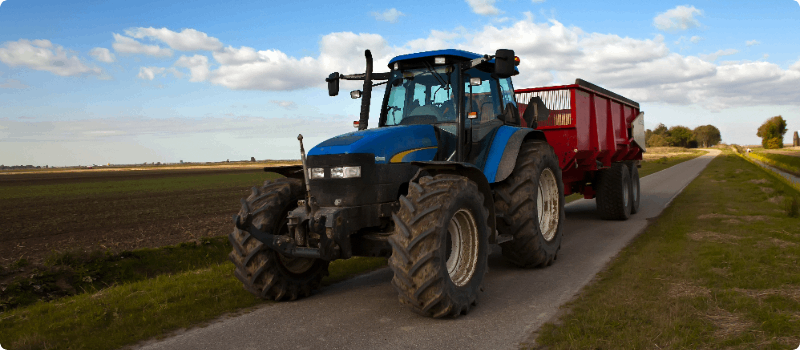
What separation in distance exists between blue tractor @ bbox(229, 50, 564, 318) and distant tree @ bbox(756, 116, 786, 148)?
121108 millimetres

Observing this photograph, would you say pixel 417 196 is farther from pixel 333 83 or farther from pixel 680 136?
pixel 680 136

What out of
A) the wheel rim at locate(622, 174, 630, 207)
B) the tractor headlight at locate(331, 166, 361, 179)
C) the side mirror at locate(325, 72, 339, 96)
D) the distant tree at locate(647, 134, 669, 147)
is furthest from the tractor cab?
the distant tree at locate(647, 134, 669, 147)

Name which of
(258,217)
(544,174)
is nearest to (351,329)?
(258,217)

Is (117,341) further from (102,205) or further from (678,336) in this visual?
(102,205)

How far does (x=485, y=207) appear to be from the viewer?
581 cm

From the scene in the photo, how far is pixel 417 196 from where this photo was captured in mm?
4848

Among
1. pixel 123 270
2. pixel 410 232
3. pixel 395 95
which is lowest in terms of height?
pixel 123 270

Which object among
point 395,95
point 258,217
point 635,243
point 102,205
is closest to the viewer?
point 258,217

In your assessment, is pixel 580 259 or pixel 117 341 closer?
pixel 117 341

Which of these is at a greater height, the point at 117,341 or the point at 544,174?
the point at 544,174

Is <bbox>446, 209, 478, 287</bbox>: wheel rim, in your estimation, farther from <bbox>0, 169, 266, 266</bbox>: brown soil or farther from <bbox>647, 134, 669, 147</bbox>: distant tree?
<bbox>647, 134, 669, 147</bbox>: distant tree

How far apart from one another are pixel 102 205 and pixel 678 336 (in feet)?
60.0

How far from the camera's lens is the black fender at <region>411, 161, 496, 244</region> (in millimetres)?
5297

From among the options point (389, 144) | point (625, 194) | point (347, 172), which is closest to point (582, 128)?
point (625, 194)
